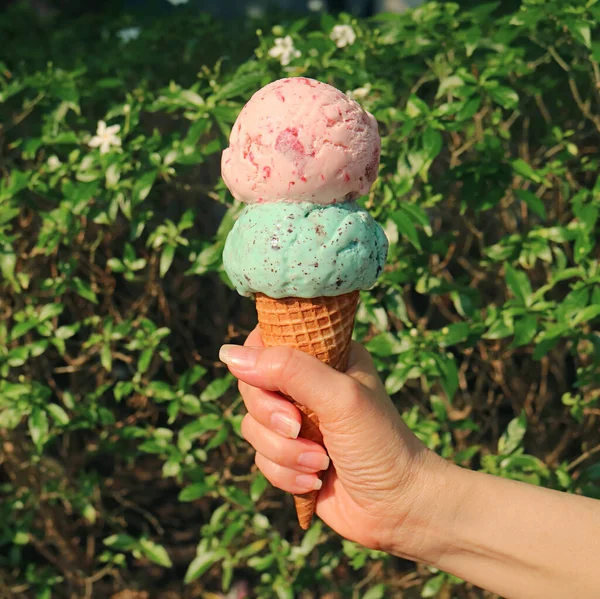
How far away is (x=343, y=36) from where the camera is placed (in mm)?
2412

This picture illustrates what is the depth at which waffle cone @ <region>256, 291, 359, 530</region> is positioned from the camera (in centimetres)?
163

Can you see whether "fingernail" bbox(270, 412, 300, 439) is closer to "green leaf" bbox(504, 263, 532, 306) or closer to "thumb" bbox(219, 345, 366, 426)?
"thumb" bbox(219, 345, 366, 426)

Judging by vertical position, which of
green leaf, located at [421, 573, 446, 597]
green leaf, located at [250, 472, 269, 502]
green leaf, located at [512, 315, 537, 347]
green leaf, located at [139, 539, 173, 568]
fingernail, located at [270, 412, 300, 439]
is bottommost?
green leaf, located at [421, 573, 446, 597]

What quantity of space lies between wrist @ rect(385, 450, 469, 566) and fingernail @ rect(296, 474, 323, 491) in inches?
8.5

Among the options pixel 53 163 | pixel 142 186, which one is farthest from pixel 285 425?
pixel 53 163

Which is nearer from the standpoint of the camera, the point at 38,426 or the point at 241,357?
the point at 241,357

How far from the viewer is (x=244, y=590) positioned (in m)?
3.02

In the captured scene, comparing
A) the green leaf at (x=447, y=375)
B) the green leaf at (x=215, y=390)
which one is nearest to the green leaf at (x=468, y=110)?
the green leaf at (x=447, y=375)

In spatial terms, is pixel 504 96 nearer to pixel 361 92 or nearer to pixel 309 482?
pixel 361 92

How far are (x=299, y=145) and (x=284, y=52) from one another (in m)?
0.96

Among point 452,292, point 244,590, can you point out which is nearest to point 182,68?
point 452,292

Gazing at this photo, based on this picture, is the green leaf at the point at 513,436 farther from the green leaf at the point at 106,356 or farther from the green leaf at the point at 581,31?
the green leaf at the point at 106,356

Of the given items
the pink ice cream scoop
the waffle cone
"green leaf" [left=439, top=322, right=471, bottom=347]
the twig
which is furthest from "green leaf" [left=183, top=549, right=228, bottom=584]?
the pink ice cream scoop

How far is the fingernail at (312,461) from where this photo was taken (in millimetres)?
1707
